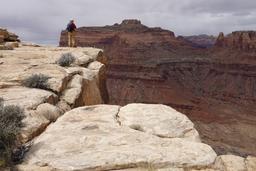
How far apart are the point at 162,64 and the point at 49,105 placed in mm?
71634

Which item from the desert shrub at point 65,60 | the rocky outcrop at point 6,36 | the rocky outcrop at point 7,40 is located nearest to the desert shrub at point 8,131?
the desert shrub at point 65,60

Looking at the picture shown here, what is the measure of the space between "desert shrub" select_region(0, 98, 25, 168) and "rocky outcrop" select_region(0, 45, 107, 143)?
419 mm

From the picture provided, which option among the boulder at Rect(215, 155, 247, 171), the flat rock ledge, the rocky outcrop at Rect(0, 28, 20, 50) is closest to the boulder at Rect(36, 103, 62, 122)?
the flat rock ledge

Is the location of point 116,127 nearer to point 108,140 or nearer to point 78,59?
point 108,140

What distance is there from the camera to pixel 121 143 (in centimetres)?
742

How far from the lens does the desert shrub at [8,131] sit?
22.5ft

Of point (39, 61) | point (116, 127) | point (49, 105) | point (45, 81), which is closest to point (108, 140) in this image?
point (116, 127)

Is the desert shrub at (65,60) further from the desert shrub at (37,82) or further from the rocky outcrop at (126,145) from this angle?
the rocky outcrop at (126,145)

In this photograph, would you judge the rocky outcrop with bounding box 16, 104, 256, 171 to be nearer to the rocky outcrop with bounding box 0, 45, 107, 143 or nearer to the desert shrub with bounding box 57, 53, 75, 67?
the rocky outcrop with bounding box 0, 45, 107, 143

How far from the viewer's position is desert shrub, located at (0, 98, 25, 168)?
685 cm

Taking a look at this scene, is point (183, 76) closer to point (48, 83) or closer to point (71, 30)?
point (71, 30)

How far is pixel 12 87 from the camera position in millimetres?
11281

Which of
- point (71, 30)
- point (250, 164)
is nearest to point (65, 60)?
point (71, 30)

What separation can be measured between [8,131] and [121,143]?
1.83m
